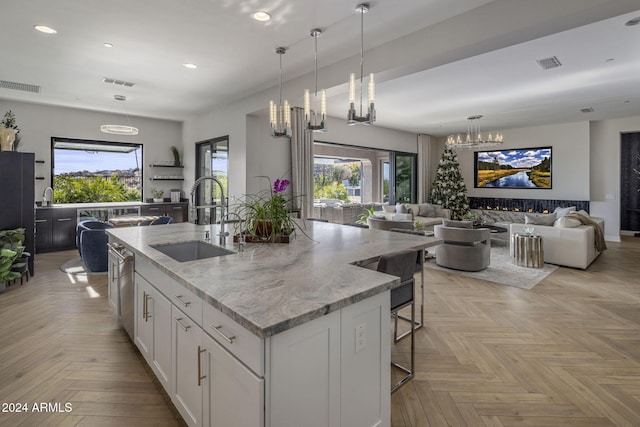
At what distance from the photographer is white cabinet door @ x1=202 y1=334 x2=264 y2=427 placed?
1167mm

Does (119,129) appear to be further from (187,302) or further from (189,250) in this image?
(187,302)

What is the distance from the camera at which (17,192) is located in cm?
439

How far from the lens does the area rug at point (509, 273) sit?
4.62m

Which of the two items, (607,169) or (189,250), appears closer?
(189,250)

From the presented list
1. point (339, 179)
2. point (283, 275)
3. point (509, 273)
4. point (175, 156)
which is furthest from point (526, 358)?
point (339, 179)

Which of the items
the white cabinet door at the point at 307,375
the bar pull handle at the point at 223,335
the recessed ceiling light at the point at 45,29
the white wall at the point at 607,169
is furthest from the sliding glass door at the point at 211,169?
the white wall at the point at 607,169

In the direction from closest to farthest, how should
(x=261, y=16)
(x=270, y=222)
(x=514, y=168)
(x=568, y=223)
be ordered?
(x=270, y=222) < (x=261, y=16) < (x=568, y=223) < (x=514, y=168)

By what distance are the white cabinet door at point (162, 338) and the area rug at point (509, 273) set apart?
4.24 m

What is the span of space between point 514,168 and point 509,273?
5482 mm

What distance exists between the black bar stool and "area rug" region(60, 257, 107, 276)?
15.0 feet

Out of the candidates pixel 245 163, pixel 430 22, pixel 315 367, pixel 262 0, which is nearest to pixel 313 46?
pixel 262 0

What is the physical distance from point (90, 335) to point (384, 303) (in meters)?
2.75

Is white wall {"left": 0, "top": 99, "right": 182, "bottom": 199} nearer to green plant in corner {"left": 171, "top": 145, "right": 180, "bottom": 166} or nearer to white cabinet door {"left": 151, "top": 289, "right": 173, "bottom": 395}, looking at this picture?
green plant in corner {"left": 171, "top": 145, "right": 180, "bottom": 166}

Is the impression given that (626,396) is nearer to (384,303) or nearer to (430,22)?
(384,303)
